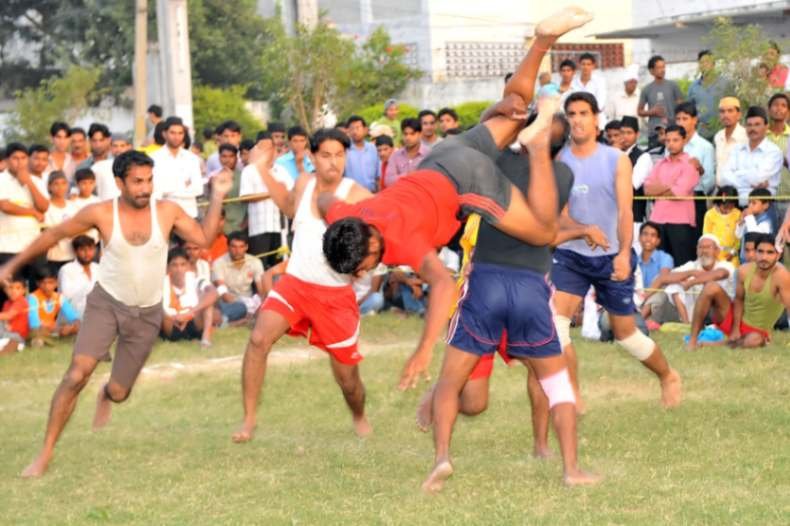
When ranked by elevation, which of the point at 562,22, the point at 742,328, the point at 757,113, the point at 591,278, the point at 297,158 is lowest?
the point at 742,328

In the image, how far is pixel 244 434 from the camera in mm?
9492

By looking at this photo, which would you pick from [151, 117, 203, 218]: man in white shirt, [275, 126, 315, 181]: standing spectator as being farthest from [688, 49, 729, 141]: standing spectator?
[151, 117, 203, 218]: man in white shirt

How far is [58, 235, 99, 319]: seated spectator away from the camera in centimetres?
1505

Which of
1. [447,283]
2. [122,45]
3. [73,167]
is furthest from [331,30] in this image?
[122,45]

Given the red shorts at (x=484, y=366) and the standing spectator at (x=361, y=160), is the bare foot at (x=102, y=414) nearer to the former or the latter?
the red shorts at (x=484, y=366)

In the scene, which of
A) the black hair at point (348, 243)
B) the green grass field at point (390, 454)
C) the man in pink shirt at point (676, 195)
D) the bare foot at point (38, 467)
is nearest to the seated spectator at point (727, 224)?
the man in pink shirt at point (676, 195)

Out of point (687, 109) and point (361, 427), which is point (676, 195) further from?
point (361, 427)

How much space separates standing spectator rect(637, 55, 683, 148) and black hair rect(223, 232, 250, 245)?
496cm

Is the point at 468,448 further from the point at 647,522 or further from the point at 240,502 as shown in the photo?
the point at 647,522

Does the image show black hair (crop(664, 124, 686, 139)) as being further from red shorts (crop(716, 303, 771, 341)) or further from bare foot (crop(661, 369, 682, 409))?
bare foot (crop(661, 369, 682, 409))

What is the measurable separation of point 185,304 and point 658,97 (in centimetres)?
640

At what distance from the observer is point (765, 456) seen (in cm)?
812

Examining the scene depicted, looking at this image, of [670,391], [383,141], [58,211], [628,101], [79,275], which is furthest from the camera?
[628,101]

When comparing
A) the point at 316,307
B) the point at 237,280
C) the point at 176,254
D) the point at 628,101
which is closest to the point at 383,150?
the point at 237,280
